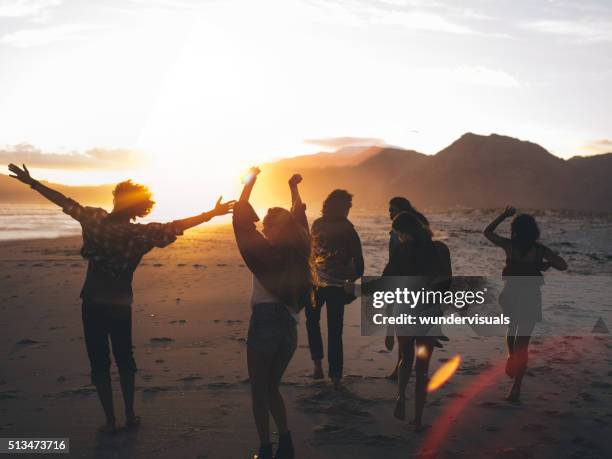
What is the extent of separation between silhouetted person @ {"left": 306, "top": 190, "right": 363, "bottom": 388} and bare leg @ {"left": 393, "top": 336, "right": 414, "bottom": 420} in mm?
1028

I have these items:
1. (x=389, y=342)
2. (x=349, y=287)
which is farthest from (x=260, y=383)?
(x=389, y=342)

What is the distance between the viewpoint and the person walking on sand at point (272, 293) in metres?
4.00

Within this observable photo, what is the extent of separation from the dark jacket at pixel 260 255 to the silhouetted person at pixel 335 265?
2.22 m

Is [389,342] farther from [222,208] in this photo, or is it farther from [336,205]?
[222,208]

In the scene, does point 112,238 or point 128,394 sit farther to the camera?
point 128,394

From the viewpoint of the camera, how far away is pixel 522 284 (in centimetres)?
604

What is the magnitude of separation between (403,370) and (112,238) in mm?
2782

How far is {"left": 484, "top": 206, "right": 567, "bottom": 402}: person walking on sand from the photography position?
5949 mm

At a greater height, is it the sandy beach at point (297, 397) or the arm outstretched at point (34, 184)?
the arm outstretched at point (34, 184)

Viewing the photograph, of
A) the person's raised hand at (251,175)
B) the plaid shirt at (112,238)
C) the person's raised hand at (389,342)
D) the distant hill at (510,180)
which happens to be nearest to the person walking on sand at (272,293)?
the person's raised hand at (251,175)

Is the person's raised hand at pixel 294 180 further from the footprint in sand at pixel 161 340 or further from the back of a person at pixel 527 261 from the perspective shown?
the footprint in sand at pixel 161 340

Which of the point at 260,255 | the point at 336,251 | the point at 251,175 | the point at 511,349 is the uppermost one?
the point at 251,175

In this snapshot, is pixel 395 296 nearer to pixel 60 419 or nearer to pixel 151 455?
pixel 151 455

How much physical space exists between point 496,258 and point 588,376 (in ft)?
45.5
